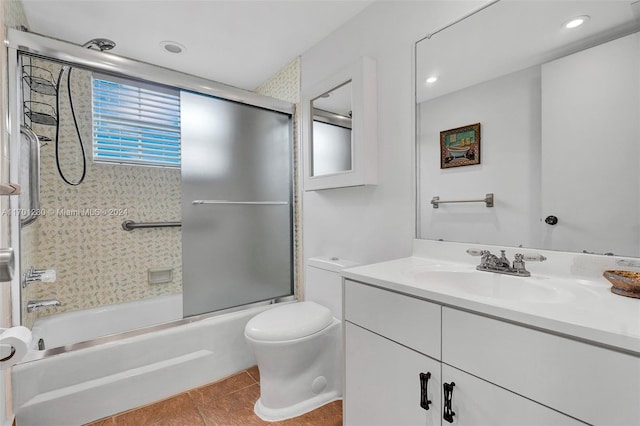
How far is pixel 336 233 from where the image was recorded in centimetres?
194

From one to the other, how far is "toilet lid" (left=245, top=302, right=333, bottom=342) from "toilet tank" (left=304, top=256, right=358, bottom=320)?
0.24 feet

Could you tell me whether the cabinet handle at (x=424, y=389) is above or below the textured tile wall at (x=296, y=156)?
below

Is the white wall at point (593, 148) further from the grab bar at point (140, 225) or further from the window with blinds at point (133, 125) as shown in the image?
the grab bar at point (140, 225)

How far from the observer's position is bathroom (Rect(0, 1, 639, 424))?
3.77 ft

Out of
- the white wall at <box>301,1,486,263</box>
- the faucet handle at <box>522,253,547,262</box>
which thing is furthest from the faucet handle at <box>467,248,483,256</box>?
the white wall at <box>301,1,486,263</box>

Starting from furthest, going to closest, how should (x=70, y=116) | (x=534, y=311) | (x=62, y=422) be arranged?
1. (x=70, y=116)
2. (x=62, y=422)
3. (x=534, y=311)

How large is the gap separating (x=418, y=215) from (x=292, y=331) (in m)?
0.89

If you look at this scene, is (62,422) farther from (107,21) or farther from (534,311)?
(107,21)

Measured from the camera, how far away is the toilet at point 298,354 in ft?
4.79

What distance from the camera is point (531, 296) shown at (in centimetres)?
97

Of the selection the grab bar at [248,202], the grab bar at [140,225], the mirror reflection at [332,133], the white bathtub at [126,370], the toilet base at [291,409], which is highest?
the mirror reflection at [332,133]

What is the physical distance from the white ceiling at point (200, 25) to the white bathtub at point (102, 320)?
77.1 inches

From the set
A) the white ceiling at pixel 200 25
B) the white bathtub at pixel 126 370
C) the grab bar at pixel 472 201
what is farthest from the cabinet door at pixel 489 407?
the white ceiling at pixel 200 25

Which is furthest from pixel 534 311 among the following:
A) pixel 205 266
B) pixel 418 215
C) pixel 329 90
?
pixel 205 266
